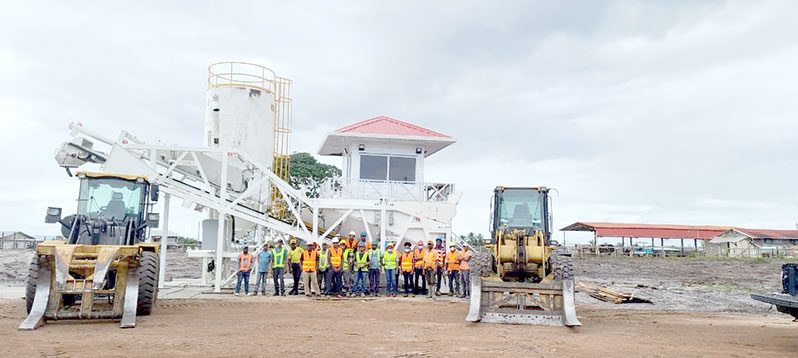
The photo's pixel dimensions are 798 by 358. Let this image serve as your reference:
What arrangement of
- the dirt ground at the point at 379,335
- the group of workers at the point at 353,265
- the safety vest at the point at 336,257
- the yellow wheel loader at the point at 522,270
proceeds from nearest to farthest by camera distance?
the dirt ground at the point at 379,335 → the yellow wheel loader at the point at 522,270 → the safety vest at the point at 336,257 → the group of workers at the point at 353,265

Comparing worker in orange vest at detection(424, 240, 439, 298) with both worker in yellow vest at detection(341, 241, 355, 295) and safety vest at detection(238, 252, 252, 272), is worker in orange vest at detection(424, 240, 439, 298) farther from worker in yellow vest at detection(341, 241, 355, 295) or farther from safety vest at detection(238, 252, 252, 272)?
safety vest at detection(238, 252, 252, 272)

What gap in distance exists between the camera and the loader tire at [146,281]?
38.4ft

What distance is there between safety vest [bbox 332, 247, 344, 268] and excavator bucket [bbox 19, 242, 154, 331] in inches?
254

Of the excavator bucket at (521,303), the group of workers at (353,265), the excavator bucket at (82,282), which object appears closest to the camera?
the excavator bucket at (82,282)

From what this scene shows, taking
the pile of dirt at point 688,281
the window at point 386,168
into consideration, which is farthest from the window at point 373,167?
the pile of dirt at point 688,281

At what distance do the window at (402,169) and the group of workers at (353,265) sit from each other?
15.5ft

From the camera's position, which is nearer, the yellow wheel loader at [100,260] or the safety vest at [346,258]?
the yellow wheel loader at [100,260]

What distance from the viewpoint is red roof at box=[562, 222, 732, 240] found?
50250 mm

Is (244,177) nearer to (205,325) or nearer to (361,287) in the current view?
(361,287)

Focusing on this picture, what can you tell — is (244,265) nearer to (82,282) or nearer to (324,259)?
(324,259)

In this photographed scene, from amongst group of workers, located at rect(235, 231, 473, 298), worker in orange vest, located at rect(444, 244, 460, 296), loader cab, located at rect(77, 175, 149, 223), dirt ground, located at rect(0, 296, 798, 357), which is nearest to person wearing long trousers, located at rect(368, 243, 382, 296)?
group of workers, located at rect(235, 231, 473, 298)

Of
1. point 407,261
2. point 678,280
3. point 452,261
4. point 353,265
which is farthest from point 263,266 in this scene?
point 678,280

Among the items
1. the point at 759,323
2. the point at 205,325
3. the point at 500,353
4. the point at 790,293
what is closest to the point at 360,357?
the point at 500,353

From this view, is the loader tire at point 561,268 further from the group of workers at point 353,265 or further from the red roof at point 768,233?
the red roof at point 768,233
